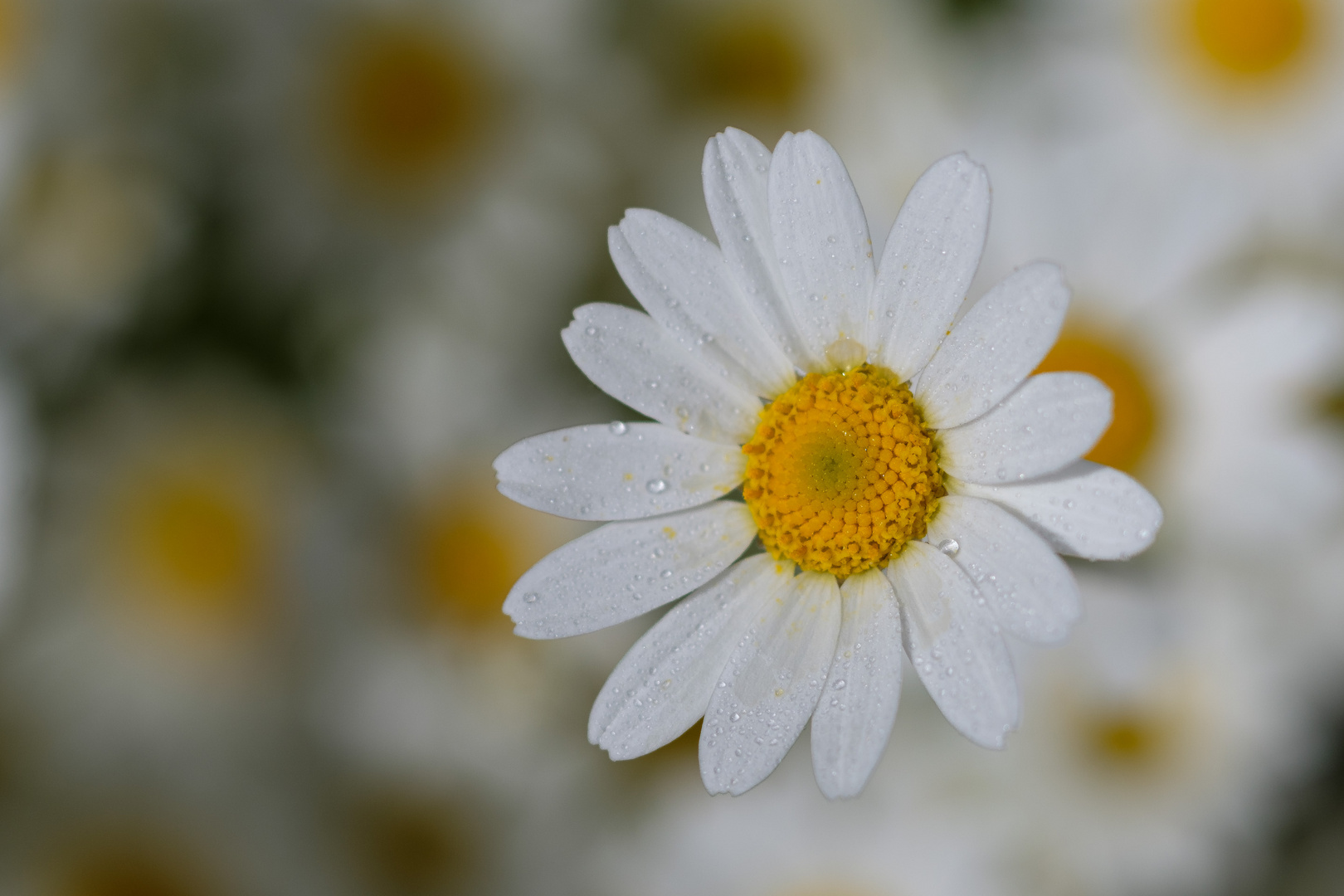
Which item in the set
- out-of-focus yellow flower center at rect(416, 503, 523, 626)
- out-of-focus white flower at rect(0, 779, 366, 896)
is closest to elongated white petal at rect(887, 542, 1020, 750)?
out-of-focus yellow flower center at rect(416, 503, 523, 626)

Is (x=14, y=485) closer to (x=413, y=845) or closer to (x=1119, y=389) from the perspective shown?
(x=413, y=845)

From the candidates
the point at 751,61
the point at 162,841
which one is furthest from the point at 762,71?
the point at 162,841

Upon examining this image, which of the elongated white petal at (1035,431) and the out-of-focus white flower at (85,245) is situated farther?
the out-of-focus white flower at (85,245)

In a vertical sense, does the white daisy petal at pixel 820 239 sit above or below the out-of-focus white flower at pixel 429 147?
below

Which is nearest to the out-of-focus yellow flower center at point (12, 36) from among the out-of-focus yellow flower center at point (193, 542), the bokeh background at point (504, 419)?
the bokeh background at point (504, 419)

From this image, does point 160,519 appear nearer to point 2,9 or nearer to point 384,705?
point 384,705

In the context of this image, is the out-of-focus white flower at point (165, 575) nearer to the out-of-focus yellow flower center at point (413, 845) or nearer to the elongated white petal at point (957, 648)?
the out-of-focus yellow flower center at point (413, 845)

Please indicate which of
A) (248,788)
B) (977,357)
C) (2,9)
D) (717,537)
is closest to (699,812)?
(248,788)
